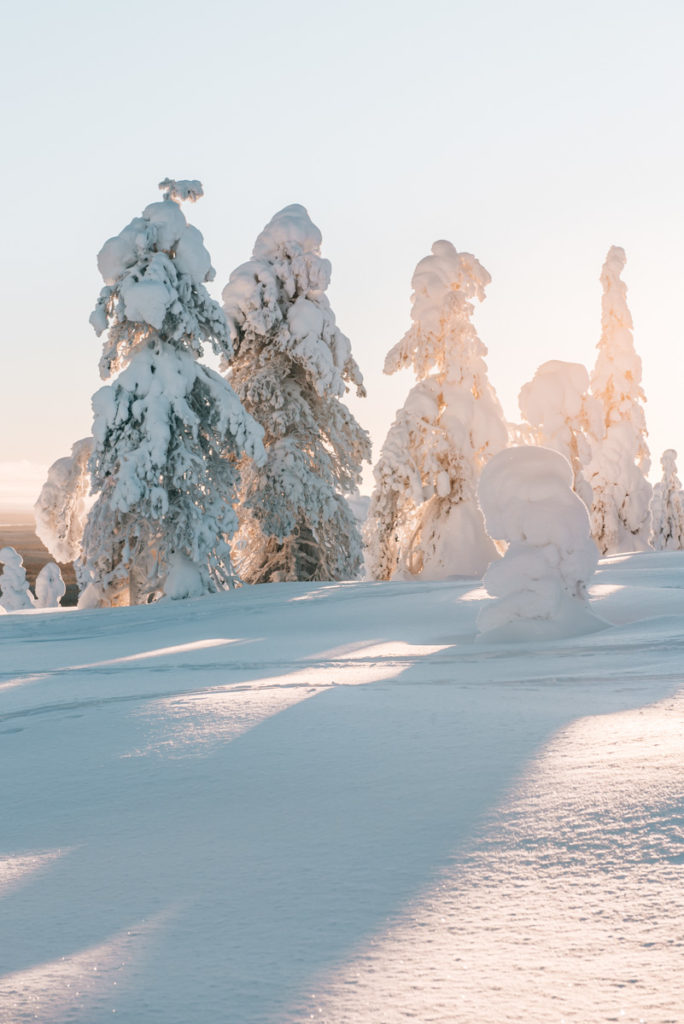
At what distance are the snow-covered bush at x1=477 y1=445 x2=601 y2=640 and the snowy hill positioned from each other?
2.03 m

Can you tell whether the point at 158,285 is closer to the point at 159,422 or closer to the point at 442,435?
the point at 159,422

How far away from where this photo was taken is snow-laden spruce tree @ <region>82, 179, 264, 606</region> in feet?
47.2

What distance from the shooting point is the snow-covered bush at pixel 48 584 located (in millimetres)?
42500

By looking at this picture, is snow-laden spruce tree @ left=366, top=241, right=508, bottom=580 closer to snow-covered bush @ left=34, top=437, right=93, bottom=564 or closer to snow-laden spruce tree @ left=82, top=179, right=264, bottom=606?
snow-laden spruce tree @ left=82, top=179, right=264, bottom=606

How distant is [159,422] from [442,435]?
30.4ft

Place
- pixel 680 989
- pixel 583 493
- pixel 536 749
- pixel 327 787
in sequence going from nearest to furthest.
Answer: pixel 680 989
pixel 327 787
pixel 536 749
pixel 583 493

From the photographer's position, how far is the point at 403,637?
347 inches

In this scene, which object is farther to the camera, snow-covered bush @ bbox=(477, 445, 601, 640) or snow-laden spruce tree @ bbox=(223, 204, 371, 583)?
snow-laden spruce tree @ bbox=(223, 204, 371, 583)

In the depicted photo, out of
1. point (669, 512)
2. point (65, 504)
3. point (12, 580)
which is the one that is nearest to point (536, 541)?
point (65, 504)

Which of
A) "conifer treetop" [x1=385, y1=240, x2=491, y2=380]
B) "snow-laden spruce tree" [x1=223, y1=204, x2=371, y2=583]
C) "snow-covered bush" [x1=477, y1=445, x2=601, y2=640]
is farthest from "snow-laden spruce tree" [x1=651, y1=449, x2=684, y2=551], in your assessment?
"snow-covered bush" [x1=477, y1=445, x2=601, y2=640]

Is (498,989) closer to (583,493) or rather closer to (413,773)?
(413,773)

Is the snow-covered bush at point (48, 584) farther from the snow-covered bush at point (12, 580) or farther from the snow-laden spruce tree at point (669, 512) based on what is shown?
the snow-laden spruce tree at point (669, 512)

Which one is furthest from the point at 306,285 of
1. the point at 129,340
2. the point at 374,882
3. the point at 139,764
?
the point at 374,882

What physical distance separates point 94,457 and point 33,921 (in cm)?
1287
